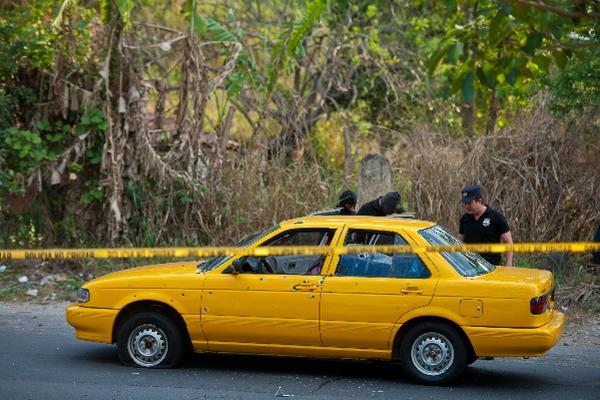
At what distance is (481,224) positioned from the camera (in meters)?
10.8

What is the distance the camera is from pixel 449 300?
337 inches

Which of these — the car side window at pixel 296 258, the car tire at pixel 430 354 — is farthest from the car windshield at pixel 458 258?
the car side window at pixel 296 258

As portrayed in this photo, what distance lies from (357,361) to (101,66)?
24.9 feet

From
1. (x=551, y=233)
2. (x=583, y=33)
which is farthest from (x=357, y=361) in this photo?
(x=551, y=233)

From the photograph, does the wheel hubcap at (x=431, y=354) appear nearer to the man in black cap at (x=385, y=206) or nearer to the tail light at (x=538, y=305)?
the tail light at (x=538, y=305)

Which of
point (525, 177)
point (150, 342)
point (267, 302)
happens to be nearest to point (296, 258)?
point (267, 302)

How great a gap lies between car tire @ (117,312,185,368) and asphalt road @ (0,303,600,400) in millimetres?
106

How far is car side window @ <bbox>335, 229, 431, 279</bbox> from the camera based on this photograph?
8.82 meters

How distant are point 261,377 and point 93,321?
1656 mm

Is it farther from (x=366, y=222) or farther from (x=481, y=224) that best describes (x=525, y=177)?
(x=366, y=222)

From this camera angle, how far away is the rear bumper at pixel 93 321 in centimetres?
933

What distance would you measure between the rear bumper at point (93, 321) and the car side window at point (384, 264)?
219cm

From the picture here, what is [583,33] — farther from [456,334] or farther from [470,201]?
[456,334]

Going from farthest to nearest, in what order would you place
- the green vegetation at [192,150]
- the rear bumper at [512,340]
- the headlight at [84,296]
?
the green vegetation at [192,150], the headlight at [84,296], the rear bumper at [512,340]
